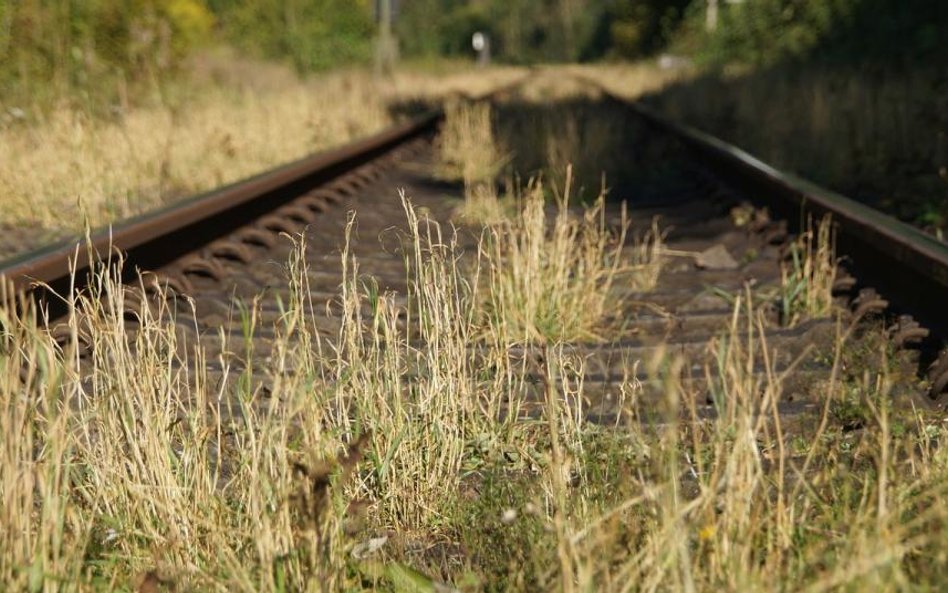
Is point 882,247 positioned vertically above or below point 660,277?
above

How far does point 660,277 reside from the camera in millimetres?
5129

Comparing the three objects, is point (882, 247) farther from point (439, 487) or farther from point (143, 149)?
point (143, 149)

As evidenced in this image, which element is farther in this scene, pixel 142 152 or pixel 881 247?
pixel 142 152

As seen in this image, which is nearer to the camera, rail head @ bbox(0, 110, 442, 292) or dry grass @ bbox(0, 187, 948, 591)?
dry grass @ bbox(0, 187, 948, 591)

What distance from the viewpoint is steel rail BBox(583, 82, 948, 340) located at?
12.9ft

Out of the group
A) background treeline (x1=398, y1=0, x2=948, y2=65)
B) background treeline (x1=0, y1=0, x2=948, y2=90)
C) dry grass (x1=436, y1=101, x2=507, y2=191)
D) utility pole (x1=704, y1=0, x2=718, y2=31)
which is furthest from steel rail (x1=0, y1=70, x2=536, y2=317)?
utility pole (x1=704, y1=0, x2=718, y2=31)

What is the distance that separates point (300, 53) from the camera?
136 feet

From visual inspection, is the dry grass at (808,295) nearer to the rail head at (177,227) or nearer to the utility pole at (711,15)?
the rail head at (177,227)

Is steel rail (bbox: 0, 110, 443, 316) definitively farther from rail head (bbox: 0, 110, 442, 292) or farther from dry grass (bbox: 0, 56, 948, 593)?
dry grass (bbox: 0, 56, 948, 593)

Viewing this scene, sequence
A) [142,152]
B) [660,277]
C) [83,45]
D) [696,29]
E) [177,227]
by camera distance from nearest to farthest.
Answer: [177,227] < [660,277] < [142,152] < [83,45] < [696,29]

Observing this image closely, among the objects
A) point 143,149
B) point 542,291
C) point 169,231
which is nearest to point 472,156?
point 143,149

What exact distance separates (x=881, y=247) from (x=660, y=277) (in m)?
0.98

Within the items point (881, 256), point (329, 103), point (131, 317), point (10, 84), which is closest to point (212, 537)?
point (131, 317)

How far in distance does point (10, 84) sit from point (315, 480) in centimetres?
891
